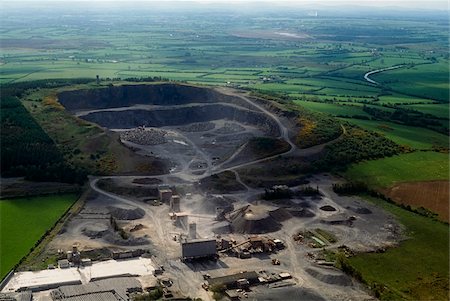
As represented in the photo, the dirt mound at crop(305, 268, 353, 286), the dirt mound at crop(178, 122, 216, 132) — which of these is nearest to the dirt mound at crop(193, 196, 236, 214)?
the dirt mound at crop(305, 268, 353, 286)

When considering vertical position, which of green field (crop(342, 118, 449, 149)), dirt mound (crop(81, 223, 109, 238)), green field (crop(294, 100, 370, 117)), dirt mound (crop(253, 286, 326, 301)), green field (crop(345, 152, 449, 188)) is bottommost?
dirt mound (crop(253, 286, 326, 301))

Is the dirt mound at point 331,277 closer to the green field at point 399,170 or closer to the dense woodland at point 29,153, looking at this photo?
the green field at point 399,170

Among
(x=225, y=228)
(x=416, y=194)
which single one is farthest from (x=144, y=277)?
(x=416, y=194)

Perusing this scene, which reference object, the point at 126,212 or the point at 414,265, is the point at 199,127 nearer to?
the point at 126,212

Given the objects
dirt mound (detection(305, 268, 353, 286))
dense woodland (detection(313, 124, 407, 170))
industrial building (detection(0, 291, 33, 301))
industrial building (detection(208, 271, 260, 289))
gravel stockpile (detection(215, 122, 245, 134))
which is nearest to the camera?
industrial building (detection(0, 291, 33, 301))

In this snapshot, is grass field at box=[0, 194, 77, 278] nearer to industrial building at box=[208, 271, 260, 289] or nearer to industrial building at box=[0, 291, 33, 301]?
industrial building at box=[0, 291, 33, 301]

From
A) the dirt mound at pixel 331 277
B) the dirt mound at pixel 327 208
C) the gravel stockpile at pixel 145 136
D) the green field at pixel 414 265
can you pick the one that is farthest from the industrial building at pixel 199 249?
the gravel stockpile at pixel 145 136

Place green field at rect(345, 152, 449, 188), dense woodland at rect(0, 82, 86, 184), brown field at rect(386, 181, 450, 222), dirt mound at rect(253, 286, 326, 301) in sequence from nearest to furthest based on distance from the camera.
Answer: dirt mound at rect(253, 286, 326, 301) → brown field at rect(386, 181, 450, 222) → dense woodland at rect(0, 82, 86, 184) → green field at rect(345, 152, 449, 188)
